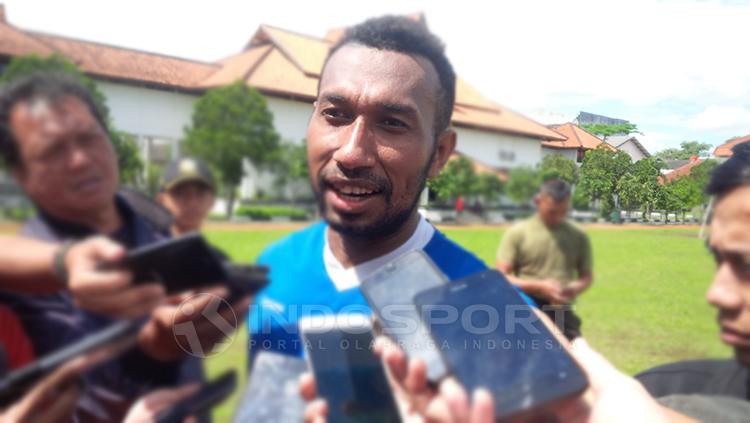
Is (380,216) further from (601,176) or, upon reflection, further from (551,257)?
(601,176)

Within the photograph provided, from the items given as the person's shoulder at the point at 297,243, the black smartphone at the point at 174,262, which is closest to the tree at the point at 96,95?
the black smartphone at the point at 174,262

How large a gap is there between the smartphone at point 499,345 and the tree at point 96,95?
50 cm

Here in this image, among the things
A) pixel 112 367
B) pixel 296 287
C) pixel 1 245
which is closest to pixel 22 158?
pixel 1 245

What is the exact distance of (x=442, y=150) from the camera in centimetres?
99

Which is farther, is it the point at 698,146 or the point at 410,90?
the point at 698,146

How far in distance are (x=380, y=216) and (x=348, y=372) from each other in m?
0.27

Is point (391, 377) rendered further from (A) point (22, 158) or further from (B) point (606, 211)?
(A) point (22, 158)

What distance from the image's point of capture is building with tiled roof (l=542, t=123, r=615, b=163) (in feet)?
3.43

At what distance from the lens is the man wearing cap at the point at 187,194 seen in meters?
0.85

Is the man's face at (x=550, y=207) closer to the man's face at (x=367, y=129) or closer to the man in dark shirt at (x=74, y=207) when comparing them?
the man's face at (x=367, y=129)

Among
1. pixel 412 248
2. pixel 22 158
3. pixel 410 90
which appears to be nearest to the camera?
pixel 22 158

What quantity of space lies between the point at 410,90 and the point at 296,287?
392mm

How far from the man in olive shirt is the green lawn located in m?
0.02

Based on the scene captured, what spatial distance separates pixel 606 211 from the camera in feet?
3.48
